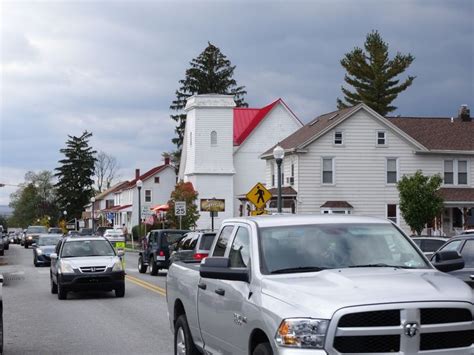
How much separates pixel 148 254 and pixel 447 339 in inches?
1075

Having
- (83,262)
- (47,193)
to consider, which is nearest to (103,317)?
(83,262)

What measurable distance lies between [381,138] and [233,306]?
162ft

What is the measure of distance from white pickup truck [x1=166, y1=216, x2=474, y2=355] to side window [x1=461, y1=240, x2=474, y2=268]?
4.32m

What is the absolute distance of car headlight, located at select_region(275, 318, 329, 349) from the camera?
6570 millimetres

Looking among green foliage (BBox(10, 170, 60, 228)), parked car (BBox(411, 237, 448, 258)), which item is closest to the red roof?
parked car (BBox(411, 237, 448, 258))

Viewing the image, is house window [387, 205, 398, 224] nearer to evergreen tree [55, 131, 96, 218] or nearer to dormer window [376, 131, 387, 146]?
dormer window [376, 131, 387, 146]

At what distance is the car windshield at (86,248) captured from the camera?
926 inches

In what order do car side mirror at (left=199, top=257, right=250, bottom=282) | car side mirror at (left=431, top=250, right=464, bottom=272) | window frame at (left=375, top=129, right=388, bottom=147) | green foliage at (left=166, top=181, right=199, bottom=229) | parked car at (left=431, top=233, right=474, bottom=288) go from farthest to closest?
green foliage at (left=166, top=181, right=199, bottom=229) → window frame at (left=375, top=129, right=388, bottom=147) → parked car at (left=431, top=233, right=474, bottom=288) → car side mirror at (left=431, top=250, right=464, bottom=272) → car side mirror at (left=199, top=257, right=250, bottom=282)

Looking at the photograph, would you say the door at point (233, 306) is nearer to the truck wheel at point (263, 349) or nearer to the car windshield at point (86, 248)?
the truck wheel at point (263, 349)

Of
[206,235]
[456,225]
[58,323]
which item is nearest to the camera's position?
[58,323]

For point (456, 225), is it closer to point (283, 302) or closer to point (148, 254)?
point (148, 254)

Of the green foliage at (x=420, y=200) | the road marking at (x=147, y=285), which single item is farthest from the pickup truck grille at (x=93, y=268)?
the green foliage at (x=420, y=200)

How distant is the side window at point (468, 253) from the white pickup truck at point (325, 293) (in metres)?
4.32

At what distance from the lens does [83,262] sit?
73.6 feet
